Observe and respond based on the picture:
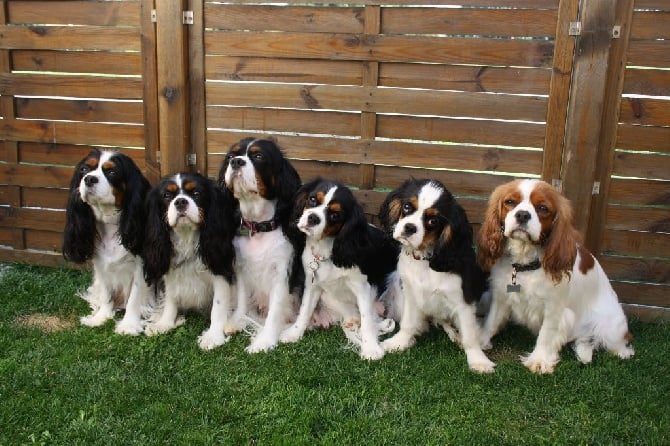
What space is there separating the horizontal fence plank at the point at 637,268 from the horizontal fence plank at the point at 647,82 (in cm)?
131

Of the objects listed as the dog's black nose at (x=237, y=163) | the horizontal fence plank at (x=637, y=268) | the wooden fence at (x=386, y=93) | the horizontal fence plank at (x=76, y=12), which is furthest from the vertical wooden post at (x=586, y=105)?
the horizontal fence plank at (x=76, y=12)

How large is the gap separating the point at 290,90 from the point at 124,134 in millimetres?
1622

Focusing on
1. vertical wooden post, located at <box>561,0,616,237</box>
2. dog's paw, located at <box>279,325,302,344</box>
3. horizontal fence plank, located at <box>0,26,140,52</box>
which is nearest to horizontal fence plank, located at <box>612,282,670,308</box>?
vertical wooden post, located at <box>561,0,616,237</box>

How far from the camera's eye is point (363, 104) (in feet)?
16.4

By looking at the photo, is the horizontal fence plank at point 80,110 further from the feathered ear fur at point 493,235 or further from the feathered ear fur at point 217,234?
the feathered ear fur at point 493,235

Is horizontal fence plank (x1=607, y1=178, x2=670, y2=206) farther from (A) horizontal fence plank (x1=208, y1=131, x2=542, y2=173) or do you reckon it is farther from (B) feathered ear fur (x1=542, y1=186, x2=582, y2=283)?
(B) feathered ear fur (x1=542, y1=186, x2=582, y2=283)

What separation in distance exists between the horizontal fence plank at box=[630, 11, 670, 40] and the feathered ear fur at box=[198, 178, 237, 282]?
328cm

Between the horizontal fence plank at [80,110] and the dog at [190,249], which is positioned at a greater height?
the horizontal fence plank at [80,110]

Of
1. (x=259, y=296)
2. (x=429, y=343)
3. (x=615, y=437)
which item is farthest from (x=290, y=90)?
(x=615, y=437)

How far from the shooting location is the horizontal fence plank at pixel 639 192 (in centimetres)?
478

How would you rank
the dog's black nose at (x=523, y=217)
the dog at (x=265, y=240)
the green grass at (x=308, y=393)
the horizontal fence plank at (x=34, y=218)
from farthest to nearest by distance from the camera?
the horizontal fence plank at (x=34, y=218), the dog at (x=265, y=240), the dog's black nose at (x=523, y=217), the green grass at (x=308, y=393)

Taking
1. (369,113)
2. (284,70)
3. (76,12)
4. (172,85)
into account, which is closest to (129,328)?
(172,85)

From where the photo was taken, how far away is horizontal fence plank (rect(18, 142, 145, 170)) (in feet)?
18.4

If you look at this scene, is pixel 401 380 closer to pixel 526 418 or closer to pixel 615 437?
pixel 526 418
